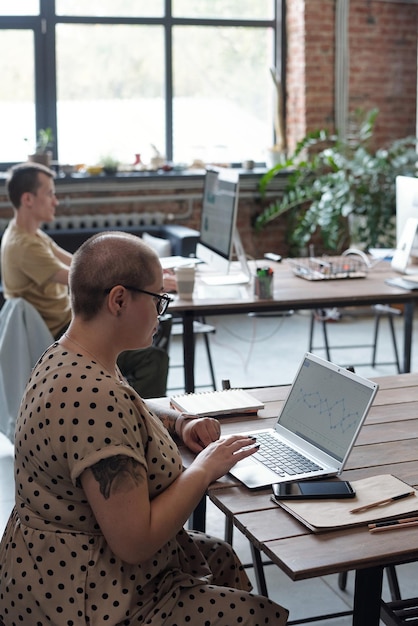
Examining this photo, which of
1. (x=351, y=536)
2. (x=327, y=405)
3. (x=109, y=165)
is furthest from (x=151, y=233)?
(x=351, y=536)

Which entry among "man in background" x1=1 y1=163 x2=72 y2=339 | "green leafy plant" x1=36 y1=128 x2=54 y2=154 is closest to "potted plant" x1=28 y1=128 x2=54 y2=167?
"green leafy plant" x1=36 y1=128 x2=54 y2=154

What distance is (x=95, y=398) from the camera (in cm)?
164

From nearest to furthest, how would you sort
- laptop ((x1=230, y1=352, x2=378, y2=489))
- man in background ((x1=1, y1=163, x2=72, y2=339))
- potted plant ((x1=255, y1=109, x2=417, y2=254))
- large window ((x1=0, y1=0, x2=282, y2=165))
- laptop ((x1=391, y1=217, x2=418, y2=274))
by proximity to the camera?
laptop ((x1=230, y1=352, x2=378, y2=489)) → man in background ((x1=1, y1=163, x2=72, y2=339)) → laptop ((x1=391, y1=217, x2=418, y2=274)) → potted plant ((x1=255, y1=109, x2=417, y2=254)) → large window ((x1=0, y1=0, x2=282, y2=165))

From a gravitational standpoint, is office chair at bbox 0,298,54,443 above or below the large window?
below

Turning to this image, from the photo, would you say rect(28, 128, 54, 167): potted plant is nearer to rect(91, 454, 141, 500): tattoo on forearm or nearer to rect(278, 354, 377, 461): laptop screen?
rect(278, 354, 377, 461): laptop screen

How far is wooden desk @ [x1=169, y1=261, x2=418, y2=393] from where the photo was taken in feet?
12.7

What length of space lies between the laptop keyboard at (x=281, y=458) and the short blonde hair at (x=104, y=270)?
54 cm

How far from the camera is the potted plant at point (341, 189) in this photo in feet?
22.3

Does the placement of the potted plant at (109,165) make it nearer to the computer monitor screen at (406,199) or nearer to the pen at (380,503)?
the computer monitor screen at (406,199)

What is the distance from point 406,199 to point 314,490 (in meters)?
2.87

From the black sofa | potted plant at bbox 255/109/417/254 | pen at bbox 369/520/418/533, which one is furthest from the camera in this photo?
potted plant at bbox 255/109/417/254

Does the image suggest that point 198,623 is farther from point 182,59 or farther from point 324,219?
point 182,59

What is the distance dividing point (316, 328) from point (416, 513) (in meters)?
5.18

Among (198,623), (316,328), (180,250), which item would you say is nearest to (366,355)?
(316,328)
